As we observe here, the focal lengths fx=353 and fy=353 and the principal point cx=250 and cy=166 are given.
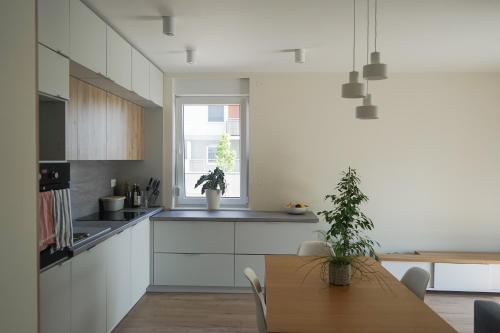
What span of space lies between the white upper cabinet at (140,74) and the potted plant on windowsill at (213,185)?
3.93 feet

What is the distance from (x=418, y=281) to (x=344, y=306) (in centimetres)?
72

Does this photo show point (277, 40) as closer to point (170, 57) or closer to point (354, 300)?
point (170, 57)

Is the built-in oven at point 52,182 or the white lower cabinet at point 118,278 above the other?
the built-in oven at point 52,182

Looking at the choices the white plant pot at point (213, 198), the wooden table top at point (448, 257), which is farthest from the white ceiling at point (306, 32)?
the wooden table top at point (448, 257)

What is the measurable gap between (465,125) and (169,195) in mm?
3805

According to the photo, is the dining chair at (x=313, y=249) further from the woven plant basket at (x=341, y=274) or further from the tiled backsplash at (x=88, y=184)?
the tiled backsplash at (x=88, y=184)

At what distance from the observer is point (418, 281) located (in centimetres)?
227

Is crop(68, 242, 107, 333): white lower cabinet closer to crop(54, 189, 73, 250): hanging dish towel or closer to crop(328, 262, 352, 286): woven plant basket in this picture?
crop(54, 189, 73, 250): hanging dish towel

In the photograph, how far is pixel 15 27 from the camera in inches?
61.2

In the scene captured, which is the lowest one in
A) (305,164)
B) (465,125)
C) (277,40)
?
(305,164)

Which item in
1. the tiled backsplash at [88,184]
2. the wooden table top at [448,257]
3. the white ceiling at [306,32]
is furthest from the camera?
the wooden table top at [448,257]

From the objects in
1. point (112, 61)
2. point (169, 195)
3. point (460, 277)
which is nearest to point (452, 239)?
point (460, 277)

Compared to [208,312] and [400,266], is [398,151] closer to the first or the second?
[400,266]

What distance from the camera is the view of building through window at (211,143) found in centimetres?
464
